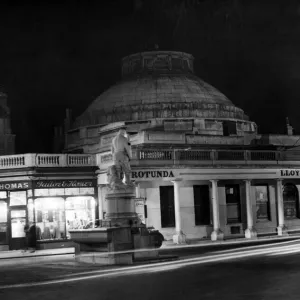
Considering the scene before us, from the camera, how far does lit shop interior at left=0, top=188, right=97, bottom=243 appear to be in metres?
42.9

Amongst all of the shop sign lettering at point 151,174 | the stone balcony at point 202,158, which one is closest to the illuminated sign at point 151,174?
the shop sign lettering at point 151,174

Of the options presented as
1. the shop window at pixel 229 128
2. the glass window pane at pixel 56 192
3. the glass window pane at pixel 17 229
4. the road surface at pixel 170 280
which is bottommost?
the road surface at pixel 170 280

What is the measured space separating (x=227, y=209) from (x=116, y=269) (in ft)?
80.1

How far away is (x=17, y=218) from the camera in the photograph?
4303 centimetres

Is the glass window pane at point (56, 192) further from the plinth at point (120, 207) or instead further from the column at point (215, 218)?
the plinth at point (120, 207)

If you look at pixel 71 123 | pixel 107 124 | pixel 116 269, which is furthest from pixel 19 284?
pixel 71 123

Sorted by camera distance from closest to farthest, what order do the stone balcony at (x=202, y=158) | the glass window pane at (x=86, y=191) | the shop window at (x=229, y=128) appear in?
the stone balcony at (x=202, y=158) → the glass window pane at (x=86, y=191) → the shop window at (x=229, y=128)

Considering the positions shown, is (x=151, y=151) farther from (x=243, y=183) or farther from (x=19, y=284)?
(x=19, y=284)

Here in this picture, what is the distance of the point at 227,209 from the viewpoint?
47188mm

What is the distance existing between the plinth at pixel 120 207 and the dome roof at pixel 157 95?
105ft

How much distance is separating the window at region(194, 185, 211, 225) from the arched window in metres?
6.63

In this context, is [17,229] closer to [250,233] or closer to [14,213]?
[14,213]

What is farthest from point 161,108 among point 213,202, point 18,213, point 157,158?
point 18,213

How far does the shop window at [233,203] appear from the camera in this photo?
47344mm
